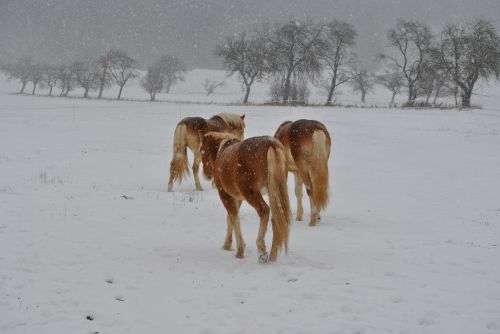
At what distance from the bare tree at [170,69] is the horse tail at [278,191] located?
11135cm

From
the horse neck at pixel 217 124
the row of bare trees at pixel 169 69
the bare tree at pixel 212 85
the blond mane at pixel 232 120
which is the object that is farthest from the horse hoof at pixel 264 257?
the row of bare trees at pixel 169 69

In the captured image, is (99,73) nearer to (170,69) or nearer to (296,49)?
(170,69)

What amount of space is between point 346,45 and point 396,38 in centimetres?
727

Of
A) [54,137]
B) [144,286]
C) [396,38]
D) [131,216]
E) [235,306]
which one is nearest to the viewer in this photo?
[235,306]

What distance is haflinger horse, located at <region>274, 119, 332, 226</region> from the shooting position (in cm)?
737

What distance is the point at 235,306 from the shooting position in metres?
4.20

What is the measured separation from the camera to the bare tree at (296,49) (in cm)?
5241

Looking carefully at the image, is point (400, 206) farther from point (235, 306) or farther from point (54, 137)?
point (54, 137)

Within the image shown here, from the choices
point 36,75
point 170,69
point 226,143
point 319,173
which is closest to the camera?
point 226,143

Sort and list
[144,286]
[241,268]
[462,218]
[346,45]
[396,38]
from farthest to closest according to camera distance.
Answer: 1. [346,45]
2. [396,38]
3. [462,218]
4. [241,268]
5. [144,286]

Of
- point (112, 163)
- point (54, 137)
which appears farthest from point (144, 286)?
point (54, 137)

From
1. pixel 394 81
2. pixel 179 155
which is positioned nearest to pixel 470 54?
pixel 394 81

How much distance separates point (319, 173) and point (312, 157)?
13.0 inches

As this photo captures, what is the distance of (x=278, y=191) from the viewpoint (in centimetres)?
512
